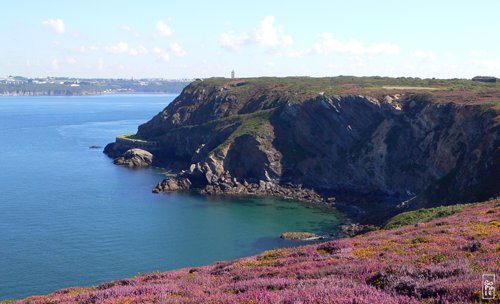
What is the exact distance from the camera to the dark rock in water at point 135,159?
Result: 13725 centimetres

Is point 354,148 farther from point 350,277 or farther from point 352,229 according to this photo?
point 350,277

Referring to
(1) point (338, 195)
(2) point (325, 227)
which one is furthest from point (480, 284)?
(1) point (338, 195)

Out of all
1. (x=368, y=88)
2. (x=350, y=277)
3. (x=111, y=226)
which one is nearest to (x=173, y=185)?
(x=111, y=226)

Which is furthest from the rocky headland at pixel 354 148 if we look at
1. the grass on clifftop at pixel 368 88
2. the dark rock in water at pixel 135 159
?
the dark rock in water at pixel 135 159

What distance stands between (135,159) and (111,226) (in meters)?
62.4

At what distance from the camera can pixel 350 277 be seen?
17.2 meters

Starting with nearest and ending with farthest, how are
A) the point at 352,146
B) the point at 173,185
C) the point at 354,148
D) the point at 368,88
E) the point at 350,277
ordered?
1. the point at 350,277
2. the point at 173,185
3. the point at 354,148
4. the point at 352,146
5. the point at 368,88

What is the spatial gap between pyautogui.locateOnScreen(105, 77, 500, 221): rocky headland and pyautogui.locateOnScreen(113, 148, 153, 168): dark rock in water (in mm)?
1569

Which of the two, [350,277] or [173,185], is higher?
[350,277]

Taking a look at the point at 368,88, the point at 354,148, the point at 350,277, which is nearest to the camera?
the point at 350,277

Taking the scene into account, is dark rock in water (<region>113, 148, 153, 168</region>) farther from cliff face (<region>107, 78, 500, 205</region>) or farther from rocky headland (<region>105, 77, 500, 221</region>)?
cliff face (<region>107, 78, 500, 205</region>)

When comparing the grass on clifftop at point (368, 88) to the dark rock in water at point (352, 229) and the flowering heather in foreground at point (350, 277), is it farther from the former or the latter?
the flowering heather in foreground at point (350, 277)

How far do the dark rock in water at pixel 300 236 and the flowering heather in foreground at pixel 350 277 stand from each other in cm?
4474

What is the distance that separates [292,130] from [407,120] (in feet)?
96.0
